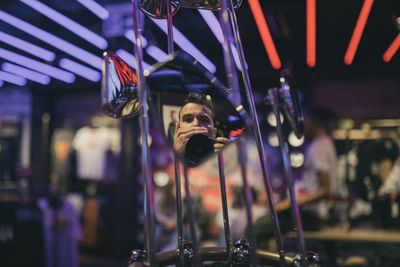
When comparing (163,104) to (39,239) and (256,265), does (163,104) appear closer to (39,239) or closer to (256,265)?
(256,265)

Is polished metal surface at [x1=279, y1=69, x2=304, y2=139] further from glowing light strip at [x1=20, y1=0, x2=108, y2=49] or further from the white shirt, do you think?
the white shirt

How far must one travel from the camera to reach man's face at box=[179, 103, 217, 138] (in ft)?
2.18

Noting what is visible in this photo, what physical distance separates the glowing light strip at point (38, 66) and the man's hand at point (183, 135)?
2.16 ft

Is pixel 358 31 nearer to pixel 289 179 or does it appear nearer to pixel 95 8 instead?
pixel 95 8

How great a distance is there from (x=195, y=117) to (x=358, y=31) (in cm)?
248

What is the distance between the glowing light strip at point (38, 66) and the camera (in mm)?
1026

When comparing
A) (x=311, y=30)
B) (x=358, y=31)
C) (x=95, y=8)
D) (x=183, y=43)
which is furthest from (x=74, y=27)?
(x=358, y=31)

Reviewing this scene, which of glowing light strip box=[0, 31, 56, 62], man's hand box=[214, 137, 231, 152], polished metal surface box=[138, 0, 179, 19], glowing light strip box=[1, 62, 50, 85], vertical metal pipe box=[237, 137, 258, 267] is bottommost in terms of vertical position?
vertical metal pipe box=[237, 137, 258, 267]

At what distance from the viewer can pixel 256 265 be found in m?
0.49

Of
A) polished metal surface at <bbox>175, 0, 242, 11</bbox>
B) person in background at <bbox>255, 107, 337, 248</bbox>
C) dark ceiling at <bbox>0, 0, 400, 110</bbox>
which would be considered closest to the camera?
polished metal surface at <bbox>175, 0, 242, 11</bbox>

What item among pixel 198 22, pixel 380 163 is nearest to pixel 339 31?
pixel 380 163

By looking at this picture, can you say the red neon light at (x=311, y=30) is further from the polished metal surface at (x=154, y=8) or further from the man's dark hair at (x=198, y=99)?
the man's dark hair at (x=198, y=99)

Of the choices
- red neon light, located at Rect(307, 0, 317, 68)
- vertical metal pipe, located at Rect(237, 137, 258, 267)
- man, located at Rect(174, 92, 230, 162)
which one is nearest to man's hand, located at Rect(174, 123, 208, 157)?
man, located at Rect(174, 92, 230, 162)

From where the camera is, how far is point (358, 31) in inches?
103
